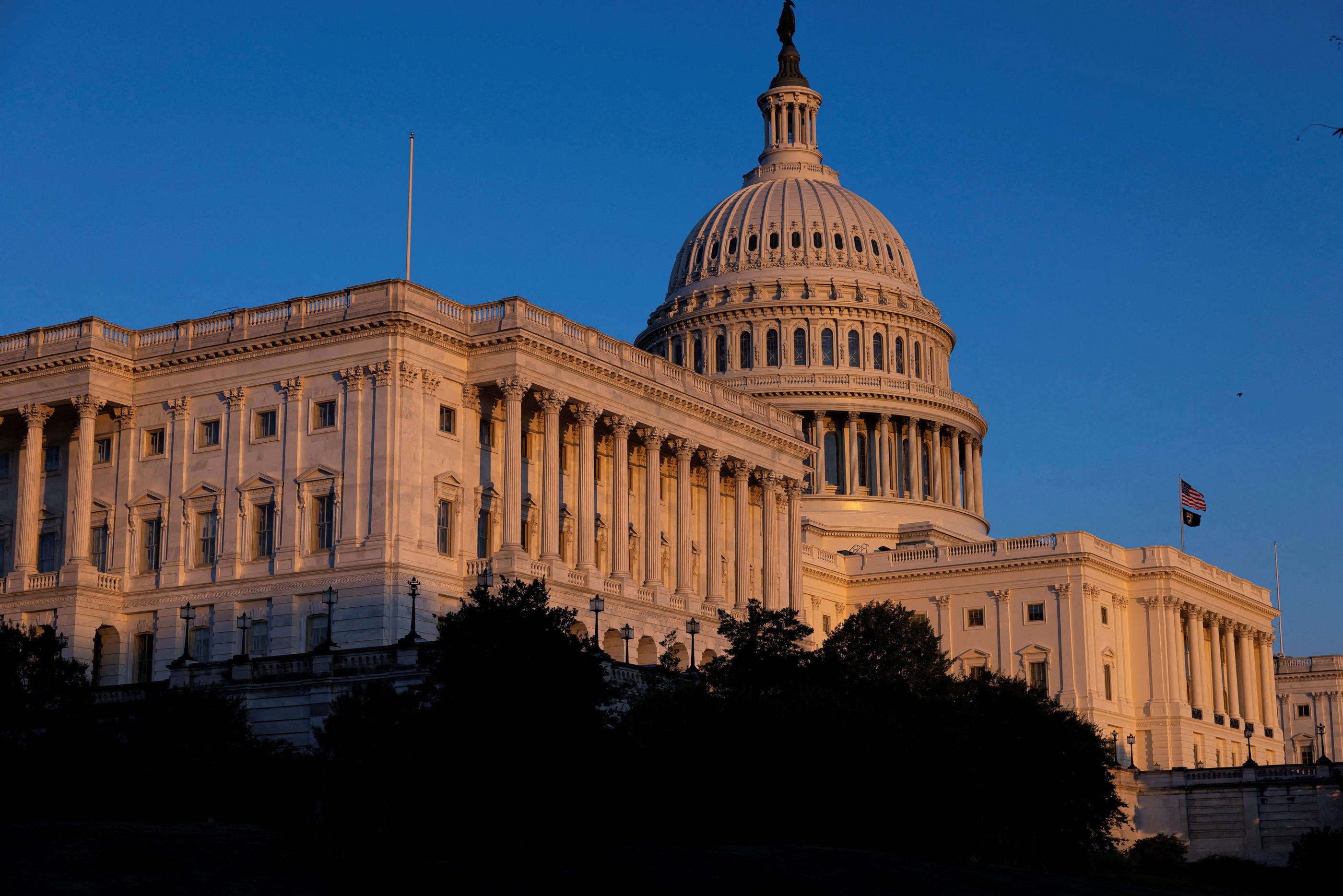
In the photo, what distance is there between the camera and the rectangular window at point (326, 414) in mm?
88750

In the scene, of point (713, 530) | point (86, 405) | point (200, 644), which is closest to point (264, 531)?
point (200, 644)

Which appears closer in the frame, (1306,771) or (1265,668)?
(1306,771)

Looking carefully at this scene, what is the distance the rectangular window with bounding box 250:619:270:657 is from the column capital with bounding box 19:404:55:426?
14.6 m

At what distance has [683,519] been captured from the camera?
103 m

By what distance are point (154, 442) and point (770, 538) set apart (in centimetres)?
3305

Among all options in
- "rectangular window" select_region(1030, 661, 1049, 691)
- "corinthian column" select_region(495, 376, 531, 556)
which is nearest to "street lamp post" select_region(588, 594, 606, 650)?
"corinthian column" select_region(495, 376, 531, 556)

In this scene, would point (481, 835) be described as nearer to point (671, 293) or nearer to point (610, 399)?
point (610, 399)

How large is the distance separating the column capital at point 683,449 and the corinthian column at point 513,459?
13109 mm

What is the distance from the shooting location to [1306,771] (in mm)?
100500

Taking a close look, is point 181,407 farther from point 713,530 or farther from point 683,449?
point 713,530

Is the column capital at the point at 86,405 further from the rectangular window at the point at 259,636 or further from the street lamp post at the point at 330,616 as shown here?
the street lamp post at the point at 330,616

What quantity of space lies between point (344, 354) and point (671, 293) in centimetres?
8568

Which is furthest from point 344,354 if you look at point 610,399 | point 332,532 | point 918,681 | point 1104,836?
point 1104,836

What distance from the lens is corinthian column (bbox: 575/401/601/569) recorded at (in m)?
94.6
